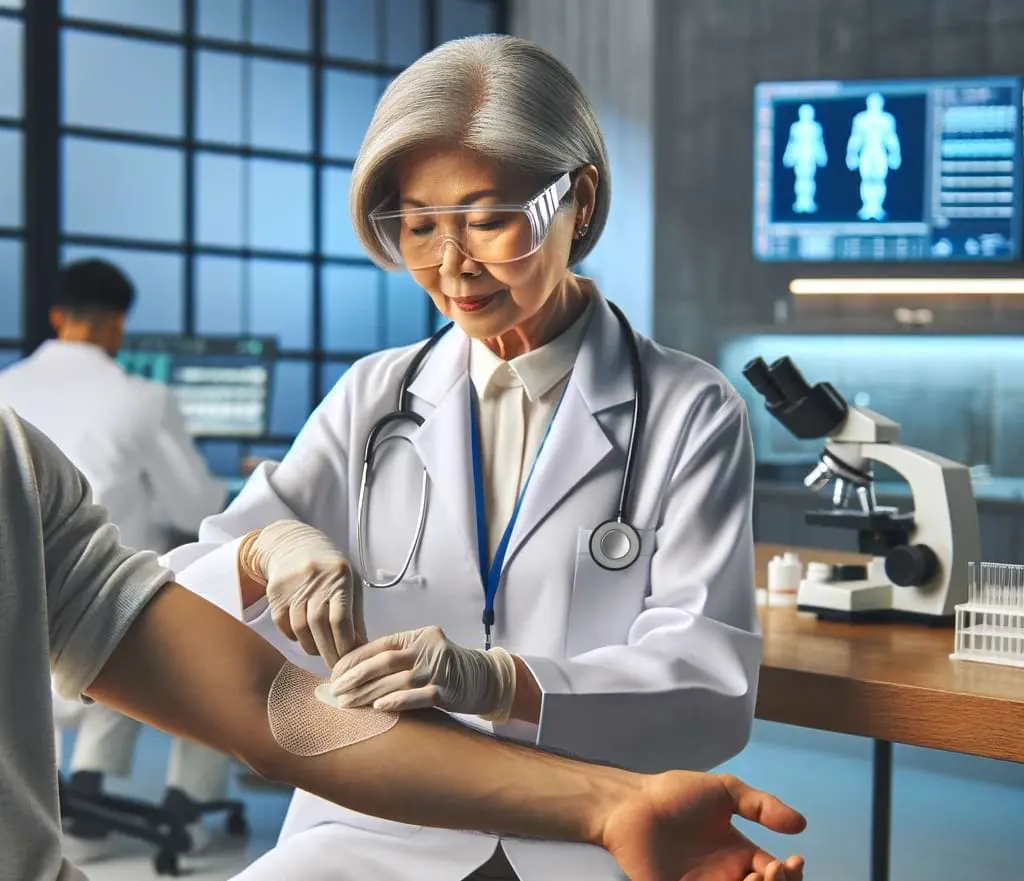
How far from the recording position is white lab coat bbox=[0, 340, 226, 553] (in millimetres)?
3229

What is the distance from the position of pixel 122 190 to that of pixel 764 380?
3.70m

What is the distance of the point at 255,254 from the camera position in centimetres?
557

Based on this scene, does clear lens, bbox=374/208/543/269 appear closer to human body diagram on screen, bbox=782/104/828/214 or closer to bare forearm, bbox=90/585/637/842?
bare forearm, bbox=90/585/637/842

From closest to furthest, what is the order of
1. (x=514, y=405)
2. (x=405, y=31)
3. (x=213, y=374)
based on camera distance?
(x=514, y=405) < (x=213, y=374) < (x=405, y=31)

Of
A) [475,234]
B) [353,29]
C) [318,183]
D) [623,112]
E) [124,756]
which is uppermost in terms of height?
[353,29]

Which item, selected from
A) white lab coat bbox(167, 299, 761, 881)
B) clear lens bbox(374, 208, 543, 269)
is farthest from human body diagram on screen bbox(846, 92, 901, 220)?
clear lens bbox(374, 208, 543, 269)

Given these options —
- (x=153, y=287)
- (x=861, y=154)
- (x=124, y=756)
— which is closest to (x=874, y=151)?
(x=861, y=154)

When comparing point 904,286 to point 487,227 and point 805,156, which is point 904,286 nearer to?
point 805,156

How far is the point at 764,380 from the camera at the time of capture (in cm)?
209

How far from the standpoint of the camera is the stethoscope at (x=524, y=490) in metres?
1.59

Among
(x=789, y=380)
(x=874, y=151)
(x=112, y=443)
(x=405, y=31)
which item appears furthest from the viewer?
(x=405, y=31)

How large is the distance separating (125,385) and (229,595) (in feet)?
6.06

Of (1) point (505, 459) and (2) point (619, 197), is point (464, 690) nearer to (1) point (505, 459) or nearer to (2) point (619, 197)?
(1) point (505, 459)

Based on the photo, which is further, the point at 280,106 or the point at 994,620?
the point at 280,106
